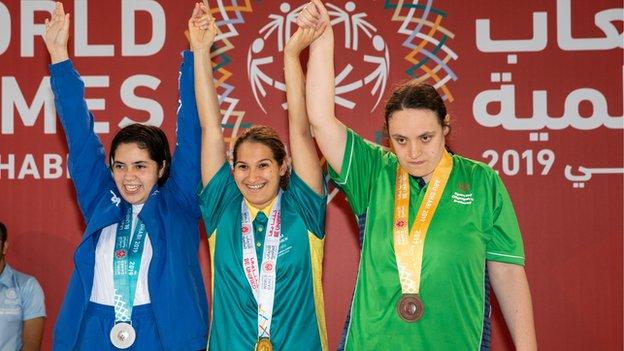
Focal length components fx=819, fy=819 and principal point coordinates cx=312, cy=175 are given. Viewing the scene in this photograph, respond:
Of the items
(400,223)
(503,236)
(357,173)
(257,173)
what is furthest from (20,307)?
(503,236)

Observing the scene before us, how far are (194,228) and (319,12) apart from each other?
3.15 ft

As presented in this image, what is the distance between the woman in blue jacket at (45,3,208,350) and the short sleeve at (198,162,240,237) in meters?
0.11

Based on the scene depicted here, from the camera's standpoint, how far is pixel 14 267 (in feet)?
15.1

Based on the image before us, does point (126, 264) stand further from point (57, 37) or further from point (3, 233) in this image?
point (3, 233)

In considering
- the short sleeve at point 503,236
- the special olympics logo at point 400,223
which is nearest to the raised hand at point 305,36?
the special olympics logo at point 400,223

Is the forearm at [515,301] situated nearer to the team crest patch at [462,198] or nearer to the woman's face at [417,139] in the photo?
the team crest patch at [462,198]

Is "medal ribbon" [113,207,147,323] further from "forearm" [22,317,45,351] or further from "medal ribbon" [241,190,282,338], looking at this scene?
"forearm" [22,317,45,351]

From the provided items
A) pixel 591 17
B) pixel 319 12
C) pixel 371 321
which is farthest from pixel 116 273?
pixel 591 17

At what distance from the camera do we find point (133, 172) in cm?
301

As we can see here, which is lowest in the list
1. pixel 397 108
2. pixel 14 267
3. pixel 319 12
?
pixel 14 267

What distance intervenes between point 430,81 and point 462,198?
208cm

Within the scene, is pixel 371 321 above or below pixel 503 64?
below

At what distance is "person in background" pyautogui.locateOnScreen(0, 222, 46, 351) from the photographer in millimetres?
4289

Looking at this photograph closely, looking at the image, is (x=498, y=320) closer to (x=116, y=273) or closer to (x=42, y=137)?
(x=116, y=273)
